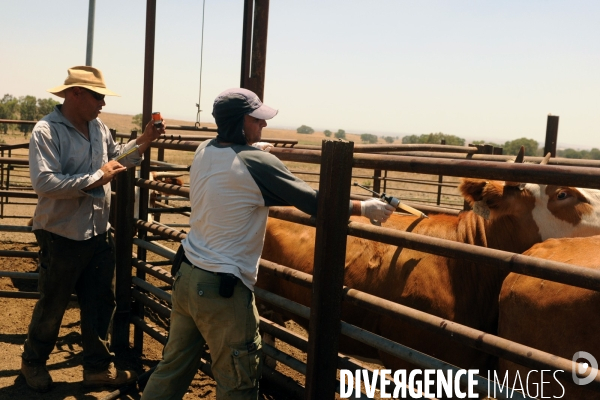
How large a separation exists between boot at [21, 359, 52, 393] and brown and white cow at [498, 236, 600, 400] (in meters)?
3.13

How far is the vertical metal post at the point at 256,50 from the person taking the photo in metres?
4.71

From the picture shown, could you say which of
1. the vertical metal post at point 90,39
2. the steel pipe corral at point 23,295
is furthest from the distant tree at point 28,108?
the steel pipe corral at point 23,295

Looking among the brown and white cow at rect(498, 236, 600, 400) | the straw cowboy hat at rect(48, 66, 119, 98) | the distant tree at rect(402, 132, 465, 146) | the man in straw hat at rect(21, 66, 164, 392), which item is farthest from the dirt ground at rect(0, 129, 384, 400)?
the distant tree at rect(402, 132, 465, 146)

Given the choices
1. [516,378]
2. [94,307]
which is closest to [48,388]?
[94,307]

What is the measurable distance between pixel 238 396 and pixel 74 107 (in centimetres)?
243

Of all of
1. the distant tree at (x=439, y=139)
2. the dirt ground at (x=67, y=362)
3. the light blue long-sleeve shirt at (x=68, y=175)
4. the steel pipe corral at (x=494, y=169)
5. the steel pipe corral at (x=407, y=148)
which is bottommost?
the dirt ground at (x=67, y=362)

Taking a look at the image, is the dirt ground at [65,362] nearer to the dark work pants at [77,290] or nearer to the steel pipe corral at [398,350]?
the dark work pants at [77,290]

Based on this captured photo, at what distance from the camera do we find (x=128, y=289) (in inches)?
203

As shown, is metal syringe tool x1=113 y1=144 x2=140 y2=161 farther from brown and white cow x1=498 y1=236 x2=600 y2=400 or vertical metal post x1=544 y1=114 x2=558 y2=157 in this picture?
vertical metal post x1=544 y1=114 x2=558 y2=157

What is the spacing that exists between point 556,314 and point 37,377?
139 inches

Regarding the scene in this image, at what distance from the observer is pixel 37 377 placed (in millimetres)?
4387

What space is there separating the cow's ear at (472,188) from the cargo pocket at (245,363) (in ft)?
5.03

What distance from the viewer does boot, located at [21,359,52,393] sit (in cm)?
437

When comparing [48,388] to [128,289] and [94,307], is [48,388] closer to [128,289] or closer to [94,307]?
[94,307]
